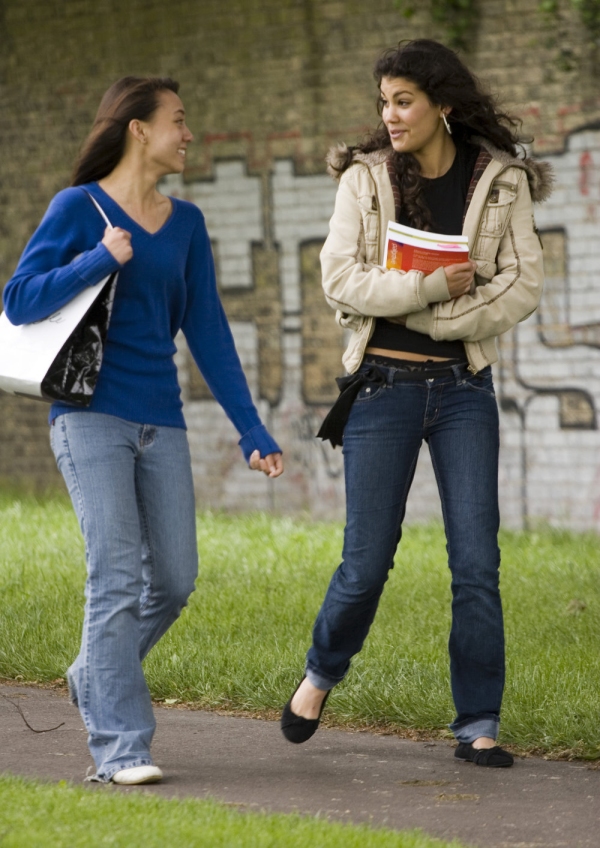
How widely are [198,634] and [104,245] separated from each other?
113 inches

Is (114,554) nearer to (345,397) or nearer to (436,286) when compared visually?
(345,397)

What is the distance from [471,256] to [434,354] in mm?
347

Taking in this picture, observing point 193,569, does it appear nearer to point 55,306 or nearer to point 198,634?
point 55,306

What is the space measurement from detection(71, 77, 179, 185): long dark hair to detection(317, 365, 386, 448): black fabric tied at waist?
100 centimetres

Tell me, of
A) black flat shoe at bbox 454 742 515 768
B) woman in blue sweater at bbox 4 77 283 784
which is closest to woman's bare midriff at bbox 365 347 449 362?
woman in blue sweater at bbox 4 77 283 784

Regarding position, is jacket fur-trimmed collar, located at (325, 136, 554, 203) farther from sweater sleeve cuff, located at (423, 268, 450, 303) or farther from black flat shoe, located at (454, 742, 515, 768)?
black flat shoe, located at (454, 742, 515, 768)

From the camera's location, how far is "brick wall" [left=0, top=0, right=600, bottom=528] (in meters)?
10.6

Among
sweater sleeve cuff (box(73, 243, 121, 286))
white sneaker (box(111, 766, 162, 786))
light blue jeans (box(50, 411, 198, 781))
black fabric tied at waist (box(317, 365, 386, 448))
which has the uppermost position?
sweater sleeve cuff (box(73, 243, 121, 286))

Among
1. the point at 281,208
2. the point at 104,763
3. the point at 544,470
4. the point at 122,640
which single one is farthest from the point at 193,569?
the point at 281,208

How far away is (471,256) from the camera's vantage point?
4.56 m

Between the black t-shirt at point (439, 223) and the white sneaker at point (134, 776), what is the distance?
1.50 meters

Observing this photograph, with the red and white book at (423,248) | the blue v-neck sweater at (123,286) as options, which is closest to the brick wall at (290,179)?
the red and white book at (423,248)

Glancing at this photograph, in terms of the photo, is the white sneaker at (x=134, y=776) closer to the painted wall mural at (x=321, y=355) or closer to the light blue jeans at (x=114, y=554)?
the light blue jeans at (x=114, y=554)

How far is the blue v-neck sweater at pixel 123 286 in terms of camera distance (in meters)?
4.18
